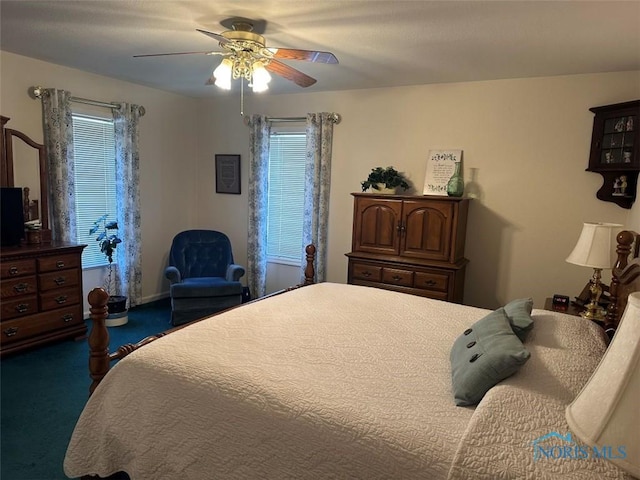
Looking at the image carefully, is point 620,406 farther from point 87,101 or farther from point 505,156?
point 87,101

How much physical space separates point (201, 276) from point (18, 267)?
5.94 ft

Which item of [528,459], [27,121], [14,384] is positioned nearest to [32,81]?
[27,121]

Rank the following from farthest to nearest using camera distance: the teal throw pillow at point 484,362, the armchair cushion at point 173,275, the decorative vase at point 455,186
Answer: the armchair cushion at point 173,275
the decorative vase at point 455,186
the teal throw pillow at point 484,362

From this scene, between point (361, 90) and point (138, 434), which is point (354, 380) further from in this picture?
point (361, 90)

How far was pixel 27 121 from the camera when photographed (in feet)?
12.5

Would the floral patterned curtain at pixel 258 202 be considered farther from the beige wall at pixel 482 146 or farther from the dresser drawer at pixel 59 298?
the dresser drawer at pixel 59 298

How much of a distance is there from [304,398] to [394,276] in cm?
255

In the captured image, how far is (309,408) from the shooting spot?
4.88 feet

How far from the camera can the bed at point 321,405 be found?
1281 mm

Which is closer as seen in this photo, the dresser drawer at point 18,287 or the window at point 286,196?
the dresser drawer at point 18,287

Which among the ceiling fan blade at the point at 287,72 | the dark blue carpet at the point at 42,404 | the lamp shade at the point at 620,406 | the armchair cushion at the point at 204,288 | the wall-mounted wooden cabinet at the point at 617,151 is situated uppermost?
the ceiling fan blade at the point at 287,72

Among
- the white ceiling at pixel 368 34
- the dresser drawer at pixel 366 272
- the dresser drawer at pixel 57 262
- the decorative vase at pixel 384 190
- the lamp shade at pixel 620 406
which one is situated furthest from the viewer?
the decorative vase at pixel 384 190

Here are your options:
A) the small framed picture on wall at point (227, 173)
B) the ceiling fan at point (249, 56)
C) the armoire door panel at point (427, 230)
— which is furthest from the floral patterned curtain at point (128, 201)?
the armoire door panel at point (427, 230)

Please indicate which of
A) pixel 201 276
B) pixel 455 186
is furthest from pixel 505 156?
pixel 201 276
